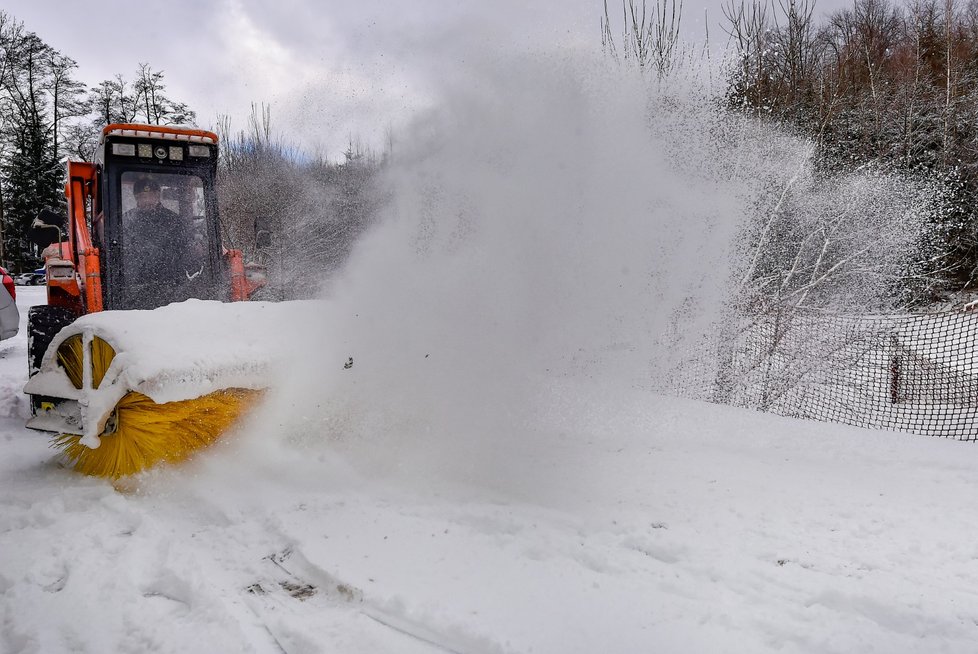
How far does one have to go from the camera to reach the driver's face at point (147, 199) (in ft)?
17.1

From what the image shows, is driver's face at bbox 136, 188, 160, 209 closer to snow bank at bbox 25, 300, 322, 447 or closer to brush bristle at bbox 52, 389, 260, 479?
snow bank at bbox 25, 300, 322, 447

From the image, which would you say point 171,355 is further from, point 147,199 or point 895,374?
point 895,374

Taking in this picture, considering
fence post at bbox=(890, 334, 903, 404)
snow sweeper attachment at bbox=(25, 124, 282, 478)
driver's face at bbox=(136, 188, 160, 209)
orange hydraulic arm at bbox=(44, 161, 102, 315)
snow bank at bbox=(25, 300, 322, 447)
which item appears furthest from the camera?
fence post at bbox=(890, 334, 903, 404)

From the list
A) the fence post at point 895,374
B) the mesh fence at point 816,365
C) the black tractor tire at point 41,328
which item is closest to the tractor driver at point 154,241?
the black tractor tire at point 41,328

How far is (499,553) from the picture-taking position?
282 cm

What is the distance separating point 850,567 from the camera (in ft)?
9.00

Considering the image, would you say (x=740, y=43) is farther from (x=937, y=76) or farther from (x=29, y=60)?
(x=29, y=60)

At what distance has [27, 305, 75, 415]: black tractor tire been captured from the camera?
181 inches

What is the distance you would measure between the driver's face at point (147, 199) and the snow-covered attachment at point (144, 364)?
1.67 meters

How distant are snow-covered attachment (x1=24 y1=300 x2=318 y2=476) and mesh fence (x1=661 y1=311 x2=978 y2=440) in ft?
16.1

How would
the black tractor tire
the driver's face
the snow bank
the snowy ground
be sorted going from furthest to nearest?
the driver's face, the black tractor tire, the snow bank, the snowy ground

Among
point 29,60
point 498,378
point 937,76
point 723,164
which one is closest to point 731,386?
point 723,164

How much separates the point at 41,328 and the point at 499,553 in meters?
4.00

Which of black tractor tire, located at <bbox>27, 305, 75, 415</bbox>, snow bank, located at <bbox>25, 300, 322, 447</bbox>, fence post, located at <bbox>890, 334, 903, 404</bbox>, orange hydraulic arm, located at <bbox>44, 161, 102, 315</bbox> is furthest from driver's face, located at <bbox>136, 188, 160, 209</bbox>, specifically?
fence post, located at <bbox>890, 334, 903, 404</bbox>
